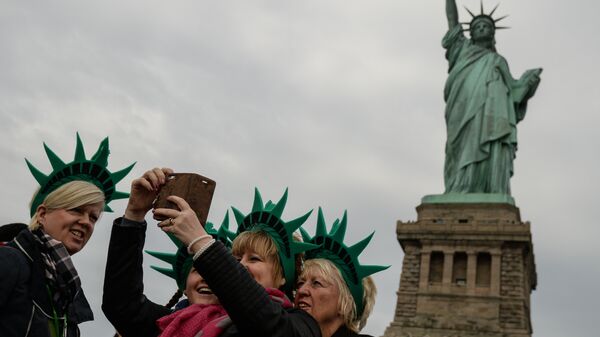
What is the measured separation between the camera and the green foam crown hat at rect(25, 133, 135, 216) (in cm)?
418

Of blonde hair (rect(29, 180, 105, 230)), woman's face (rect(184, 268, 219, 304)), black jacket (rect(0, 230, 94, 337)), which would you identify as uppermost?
blonde hair (rect(29, 180, 105, 230))

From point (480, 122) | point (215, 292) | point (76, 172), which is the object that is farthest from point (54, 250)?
point (480, 122)

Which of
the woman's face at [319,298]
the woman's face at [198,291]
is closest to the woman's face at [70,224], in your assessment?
the woman's face at [198,291]

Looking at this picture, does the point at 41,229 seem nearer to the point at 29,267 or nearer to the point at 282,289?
the point at 29,267

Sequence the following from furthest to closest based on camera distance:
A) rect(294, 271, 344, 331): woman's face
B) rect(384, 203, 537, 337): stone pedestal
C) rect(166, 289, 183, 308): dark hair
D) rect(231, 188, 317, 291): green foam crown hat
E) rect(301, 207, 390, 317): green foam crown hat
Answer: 1. rect(384, 203, 537, 337): stone pedestal
2. rect(166, 289, 183, 308): dark hair
3. rect(301, 207, 390, 317): green foam crown hat
4. rect(294, 271, 344, 331): woman's face
5. rect(231, 188, 317, 291): green foam crown hat

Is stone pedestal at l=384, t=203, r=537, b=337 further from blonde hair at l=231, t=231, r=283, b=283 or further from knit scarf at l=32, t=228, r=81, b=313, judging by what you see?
knit scarf at l=32, t=228, r=81, b=313

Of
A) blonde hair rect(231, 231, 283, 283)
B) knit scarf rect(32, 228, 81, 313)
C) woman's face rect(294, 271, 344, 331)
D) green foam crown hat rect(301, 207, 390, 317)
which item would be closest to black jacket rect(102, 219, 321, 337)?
knit scarf rect(32, 228, 81, 313)

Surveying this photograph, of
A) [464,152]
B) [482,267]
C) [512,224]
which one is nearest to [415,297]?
[482,267]

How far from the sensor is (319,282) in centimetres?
396

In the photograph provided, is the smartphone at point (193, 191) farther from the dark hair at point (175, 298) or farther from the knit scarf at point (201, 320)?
the dark hair at point (175, 298)

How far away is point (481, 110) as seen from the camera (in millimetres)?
29969

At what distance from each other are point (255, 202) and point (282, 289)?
18.1 inches

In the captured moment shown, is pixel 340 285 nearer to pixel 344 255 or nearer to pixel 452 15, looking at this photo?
pixel 344 255

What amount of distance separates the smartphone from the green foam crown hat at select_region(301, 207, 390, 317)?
990mm
